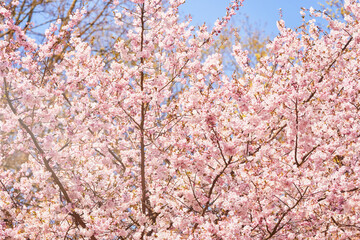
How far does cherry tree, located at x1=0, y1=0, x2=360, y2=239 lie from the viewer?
4789mm

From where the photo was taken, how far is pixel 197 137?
5105mm

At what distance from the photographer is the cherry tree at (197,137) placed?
479cm

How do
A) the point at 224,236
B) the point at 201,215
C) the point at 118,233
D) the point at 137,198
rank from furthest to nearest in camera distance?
the point at 137,198 → the point at 118,233 → the point at 201,215 → the point at 224,236

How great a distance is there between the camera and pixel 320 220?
514 cm

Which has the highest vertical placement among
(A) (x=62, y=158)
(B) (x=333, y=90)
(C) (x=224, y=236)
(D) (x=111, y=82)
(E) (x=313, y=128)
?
(B) (x=333, y=90)

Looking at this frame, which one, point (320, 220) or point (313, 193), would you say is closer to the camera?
point (313, 193)

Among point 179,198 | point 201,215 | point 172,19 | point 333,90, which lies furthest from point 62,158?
point 333,90

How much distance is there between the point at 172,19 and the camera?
17.7ft

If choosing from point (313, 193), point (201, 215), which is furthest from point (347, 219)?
point (201, 215)

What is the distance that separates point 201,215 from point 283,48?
2.90m

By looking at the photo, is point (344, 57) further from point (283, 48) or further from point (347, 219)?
point (347, 219)

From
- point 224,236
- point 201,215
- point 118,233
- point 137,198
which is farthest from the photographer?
point 137,198

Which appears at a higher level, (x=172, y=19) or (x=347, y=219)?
(x=172, y=19)

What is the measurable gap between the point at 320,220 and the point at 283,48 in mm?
2636
